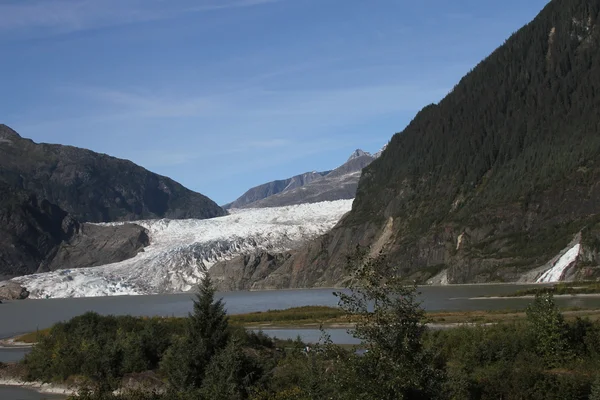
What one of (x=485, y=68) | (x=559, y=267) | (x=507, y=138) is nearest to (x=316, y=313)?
(x=559, y=267)

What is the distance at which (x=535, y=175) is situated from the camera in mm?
140875

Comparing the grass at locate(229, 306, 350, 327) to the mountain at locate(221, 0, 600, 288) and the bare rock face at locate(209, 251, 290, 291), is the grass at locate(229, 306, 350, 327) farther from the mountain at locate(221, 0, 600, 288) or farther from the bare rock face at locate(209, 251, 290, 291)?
the bare rock face at locate(209, 251, 290, 291)

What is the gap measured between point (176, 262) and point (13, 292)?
3711 cm

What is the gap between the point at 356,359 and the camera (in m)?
17.1

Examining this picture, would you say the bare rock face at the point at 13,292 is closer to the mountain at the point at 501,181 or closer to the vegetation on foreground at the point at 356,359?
the mountain at the point at 501,181

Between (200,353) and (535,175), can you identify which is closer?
(200,353)

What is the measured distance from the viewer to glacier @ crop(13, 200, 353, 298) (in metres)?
166

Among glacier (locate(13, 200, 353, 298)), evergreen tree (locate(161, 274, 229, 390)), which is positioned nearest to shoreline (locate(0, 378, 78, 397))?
Result: evergreen tree (locate(161, 274, 229, 390))

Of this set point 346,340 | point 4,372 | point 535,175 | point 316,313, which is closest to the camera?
point 4,372

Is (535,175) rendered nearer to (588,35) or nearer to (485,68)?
(588,35)

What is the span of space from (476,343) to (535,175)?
114m

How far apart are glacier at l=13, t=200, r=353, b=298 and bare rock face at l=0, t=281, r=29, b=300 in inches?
62.6

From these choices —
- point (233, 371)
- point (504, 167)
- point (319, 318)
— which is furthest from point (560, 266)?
point (233, 371)

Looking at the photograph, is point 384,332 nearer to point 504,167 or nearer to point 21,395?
point 21,395
